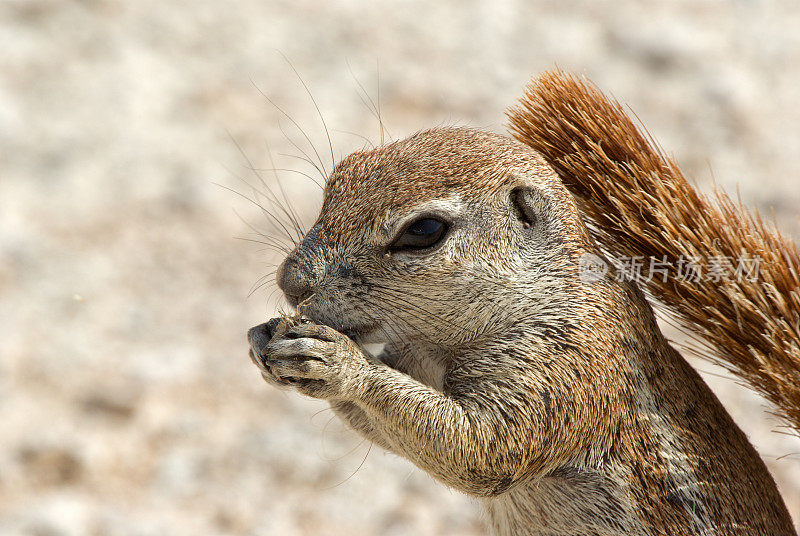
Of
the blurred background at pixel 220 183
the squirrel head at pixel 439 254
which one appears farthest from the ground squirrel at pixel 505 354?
the blurred background at pixel 220 183

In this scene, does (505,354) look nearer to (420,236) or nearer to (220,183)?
(420,236)

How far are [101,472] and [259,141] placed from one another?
1381 millimetres

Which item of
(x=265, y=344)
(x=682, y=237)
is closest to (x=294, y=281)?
(x=265, y=344)

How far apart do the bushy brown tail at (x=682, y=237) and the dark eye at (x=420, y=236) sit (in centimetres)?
28

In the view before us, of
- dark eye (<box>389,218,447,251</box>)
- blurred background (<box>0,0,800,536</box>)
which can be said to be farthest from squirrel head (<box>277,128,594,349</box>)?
blurred background (<box>0,0,800,536</box>)

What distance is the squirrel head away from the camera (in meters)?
1.28

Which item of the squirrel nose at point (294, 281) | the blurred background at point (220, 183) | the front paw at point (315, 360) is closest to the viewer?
the front paw at point (315, 360)

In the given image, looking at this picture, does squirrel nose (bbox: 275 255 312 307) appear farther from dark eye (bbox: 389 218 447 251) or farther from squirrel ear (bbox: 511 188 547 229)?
squirrel ear (bbox: 511 188 547 229)

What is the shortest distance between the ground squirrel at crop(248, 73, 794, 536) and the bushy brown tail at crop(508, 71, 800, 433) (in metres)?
0.06

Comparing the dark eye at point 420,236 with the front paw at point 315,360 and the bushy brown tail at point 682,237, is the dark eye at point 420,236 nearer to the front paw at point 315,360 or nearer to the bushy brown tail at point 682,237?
the front paw at point 315,360

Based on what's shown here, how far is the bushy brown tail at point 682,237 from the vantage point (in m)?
1.26

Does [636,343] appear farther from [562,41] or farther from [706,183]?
[562,41]

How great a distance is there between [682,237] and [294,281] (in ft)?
1.91

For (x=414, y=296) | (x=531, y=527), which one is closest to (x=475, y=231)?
(x=414, y=296)
